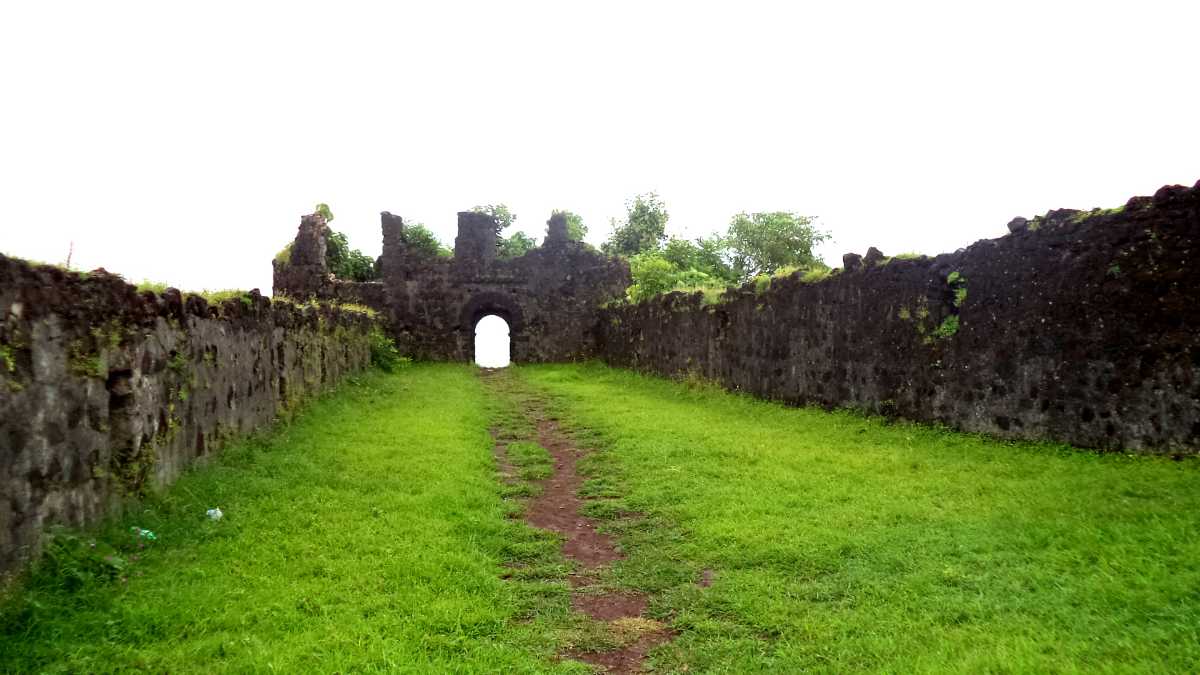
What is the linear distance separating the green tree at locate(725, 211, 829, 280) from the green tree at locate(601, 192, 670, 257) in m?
4.72

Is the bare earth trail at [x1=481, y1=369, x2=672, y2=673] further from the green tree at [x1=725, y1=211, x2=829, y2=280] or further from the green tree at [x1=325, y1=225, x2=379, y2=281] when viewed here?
the green tree at [x1=725, y1=211, x2=829, y2=280]

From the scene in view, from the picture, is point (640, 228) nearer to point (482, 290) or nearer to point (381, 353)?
point (482, 290)

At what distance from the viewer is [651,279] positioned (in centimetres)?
2752

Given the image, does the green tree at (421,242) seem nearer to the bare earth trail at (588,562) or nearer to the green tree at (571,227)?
the green tree at (571,227)

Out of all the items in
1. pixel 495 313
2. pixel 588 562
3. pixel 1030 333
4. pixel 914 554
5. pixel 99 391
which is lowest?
pixel 588 562

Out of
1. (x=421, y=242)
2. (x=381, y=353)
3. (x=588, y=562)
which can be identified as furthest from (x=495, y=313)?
(x=588, y=562)

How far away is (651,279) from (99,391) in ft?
73.5

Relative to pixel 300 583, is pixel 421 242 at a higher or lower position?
higher

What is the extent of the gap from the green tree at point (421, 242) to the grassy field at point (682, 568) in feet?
68.6

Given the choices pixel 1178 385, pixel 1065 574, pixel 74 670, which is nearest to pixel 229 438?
pixel 74 670

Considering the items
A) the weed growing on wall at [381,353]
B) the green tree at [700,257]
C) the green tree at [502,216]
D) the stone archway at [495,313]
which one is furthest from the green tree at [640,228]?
the weed growing on wall at [381,353]

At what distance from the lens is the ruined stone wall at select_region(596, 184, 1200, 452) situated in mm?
7453

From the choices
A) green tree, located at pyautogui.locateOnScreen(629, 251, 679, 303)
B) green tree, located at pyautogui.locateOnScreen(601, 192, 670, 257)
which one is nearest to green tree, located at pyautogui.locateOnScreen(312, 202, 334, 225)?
green tree, located at pyautogui.locateOnScreen(629, 251, 679, 303)

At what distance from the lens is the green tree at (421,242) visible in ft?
97.0
